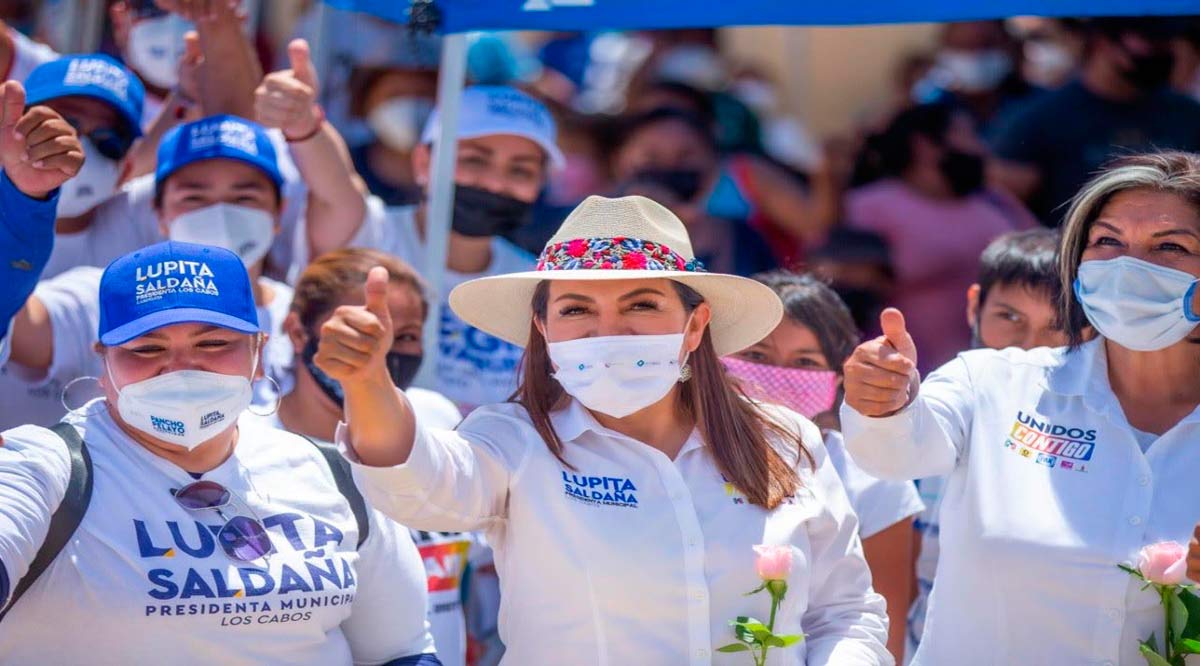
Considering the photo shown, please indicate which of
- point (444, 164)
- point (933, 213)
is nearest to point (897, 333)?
point (444, 164)

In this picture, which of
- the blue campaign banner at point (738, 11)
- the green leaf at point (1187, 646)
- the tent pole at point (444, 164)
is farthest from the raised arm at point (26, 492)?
the green leaf at point (1187, 646)

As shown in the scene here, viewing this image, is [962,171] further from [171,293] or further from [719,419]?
[171,293]

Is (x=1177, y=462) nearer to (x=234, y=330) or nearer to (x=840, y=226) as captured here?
(x=234, y=330)

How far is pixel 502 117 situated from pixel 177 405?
2559 mm

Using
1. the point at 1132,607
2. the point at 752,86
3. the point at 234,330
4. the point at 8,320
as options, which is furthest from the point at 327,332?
the point at 752,86

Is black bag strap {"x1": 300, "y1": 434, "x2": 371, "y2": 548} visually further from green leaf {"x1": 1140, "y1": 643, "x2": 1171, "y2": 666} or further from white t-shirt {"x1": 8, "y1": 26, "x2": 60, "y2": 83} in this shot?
white t-shirt {"x1": 8, "y1": 26, "x2": 60, "y2": 83}

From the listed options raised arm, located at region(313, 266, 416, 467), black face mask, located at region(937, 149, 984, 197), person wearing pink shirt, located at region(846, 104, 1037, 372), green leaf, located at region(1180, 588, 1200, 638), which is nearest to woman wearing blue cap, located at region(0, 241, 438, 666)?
raised arm, located at region(313, 266, 416, 467)

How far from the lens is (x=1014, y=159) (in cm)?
660

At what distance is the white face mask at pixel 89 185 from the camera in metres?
4.82

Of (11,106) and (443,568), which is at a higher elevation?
(11,106)

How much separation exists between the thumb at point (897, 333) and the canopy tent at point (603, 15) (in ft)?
4.52

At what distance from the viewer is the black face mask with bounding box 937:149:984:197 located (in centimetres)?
653

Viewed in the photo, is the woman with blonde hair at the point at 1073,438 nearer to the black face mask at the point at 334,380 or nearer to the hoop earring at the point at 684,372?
the hoop earring at the point at 684,372

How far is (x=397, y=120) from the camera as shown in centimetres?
768
